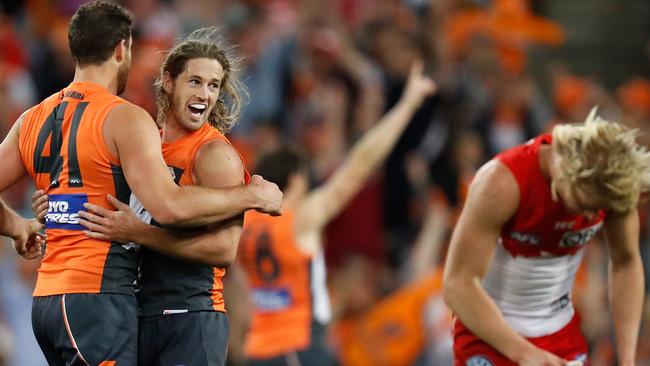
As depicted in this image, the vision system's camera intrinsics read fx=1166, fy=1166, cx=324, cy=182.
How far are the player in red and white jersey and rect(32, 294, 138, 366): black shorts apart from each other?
1639 mm

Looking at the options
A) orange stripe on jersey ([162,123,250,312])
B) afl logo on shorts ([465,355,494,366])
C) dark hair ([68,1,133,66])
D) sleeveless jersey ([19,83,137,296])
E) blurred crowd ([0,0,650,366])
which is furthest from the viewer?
blurred crowd ([0,0,650,366])

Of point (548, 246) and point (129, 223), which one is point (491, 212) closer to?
point (548, 246)

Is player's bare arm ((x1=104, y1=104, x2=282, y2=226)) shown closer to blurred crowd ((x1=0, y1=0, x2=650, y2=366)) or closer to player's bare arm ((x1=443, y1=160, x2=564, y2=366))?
player's bare arm ((x1=443, y1=160, x2=564, y2=366))

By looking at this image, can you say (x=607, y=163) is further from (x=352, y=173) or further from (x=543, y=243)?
(x=352, y=173)

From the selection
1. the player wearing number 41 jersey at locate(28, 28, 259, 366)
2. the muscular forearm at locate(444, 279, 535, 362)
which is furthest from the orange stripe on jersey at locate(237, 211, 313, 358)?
the player wearing number 41 jersey at locate(28, 28, 259, 366)

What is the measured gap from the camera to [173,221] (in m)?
4.48

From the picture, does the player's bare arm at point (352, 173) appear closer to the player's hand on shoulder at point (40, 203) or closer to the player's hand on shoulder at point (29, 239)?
the player's hand on shoulder at point (29, 239)

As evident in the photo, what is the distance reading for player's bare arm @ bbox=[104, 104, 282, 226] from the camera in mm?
4426

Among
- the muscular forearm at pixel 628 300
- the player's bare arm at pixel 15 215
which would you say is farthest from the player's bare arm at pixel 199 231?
the muscular forearm at pixel 628 300

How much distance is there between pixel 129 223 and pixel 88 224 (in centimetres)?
16

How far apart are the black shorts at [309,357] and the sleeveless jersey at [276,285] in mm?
29

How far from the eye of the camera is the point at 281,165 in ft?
25.6

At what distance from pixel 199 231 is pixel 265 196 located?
302 mm

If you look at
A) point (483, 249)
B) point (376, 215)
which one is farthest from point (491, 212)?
point (376, 215)
